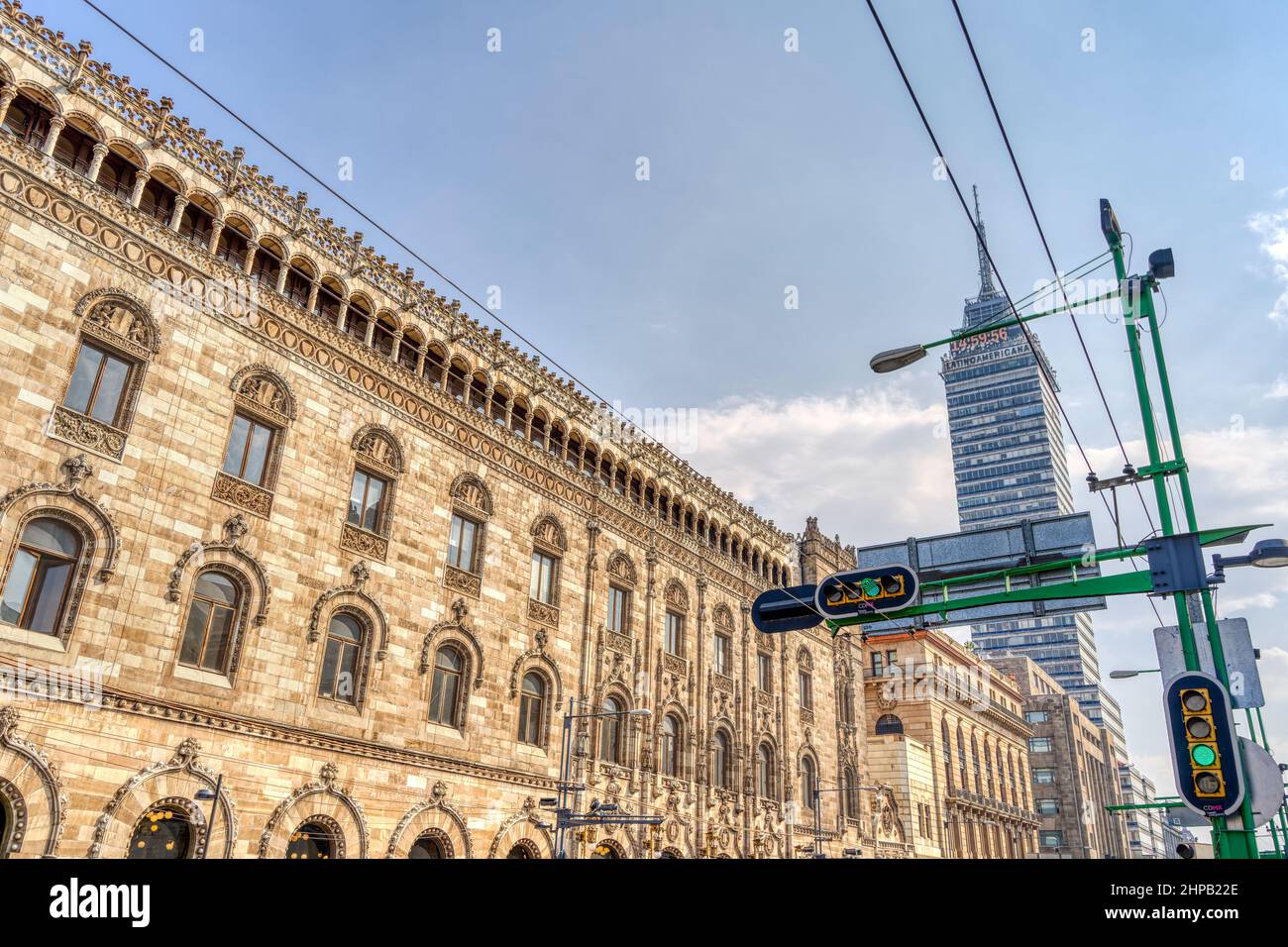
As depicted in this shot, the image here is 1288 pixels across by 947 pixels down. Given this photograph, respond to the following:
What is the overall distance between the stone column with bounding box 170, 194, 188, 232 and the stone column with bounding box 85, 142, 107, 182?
1.83 meters

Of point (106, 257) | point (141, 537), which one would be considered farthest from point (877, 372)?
point (106, 257)

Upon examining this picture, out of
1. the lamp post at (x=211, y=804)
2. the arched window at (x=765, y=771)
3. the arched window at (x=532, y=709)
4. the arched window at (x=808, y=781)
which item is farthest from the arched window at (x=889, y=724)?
the lamp post at (x=211, y=804)

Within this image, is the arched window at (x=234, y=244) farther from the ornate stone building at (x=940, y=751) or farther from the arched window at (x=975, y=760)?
the arched window at (x=975, y=760)

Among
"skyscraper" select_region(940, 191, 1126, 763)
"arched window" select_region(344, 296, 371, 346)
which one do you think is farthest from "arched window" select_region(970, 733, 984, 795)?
"skyscraper" select_region(940, 191, 1126, 763)

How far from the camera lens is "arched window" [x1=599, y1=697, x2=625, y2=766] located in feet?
104

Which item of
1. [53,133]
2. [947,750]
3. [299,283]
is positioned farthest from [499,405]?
[947,750]

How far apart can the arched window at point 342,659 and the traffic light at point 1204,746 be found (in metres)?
19.7

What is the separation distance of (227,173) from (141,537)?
10.2 m

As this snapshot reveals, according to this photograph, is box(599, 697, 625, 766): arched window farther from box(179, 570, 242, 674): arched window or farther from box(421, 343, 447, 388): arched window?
box(179, 570, 242, 674): arched window

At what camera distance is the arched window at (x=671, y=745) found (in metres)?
34.5

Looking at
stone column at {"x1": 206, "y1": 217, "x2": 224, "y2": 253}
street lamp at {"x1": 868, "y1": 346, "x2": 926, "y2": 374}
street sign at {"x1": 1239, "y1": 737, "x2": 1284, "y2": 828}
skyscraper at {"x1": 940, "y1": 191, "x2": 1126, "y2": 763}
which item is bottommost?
street sign at {"x1": 1239, "y1": 737, "x2": 1284, "y2": 828}

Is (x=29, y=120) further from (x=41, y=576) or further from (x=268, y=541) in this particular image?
(x=268, y=541)

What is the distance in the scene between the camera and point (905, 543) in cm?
1859
